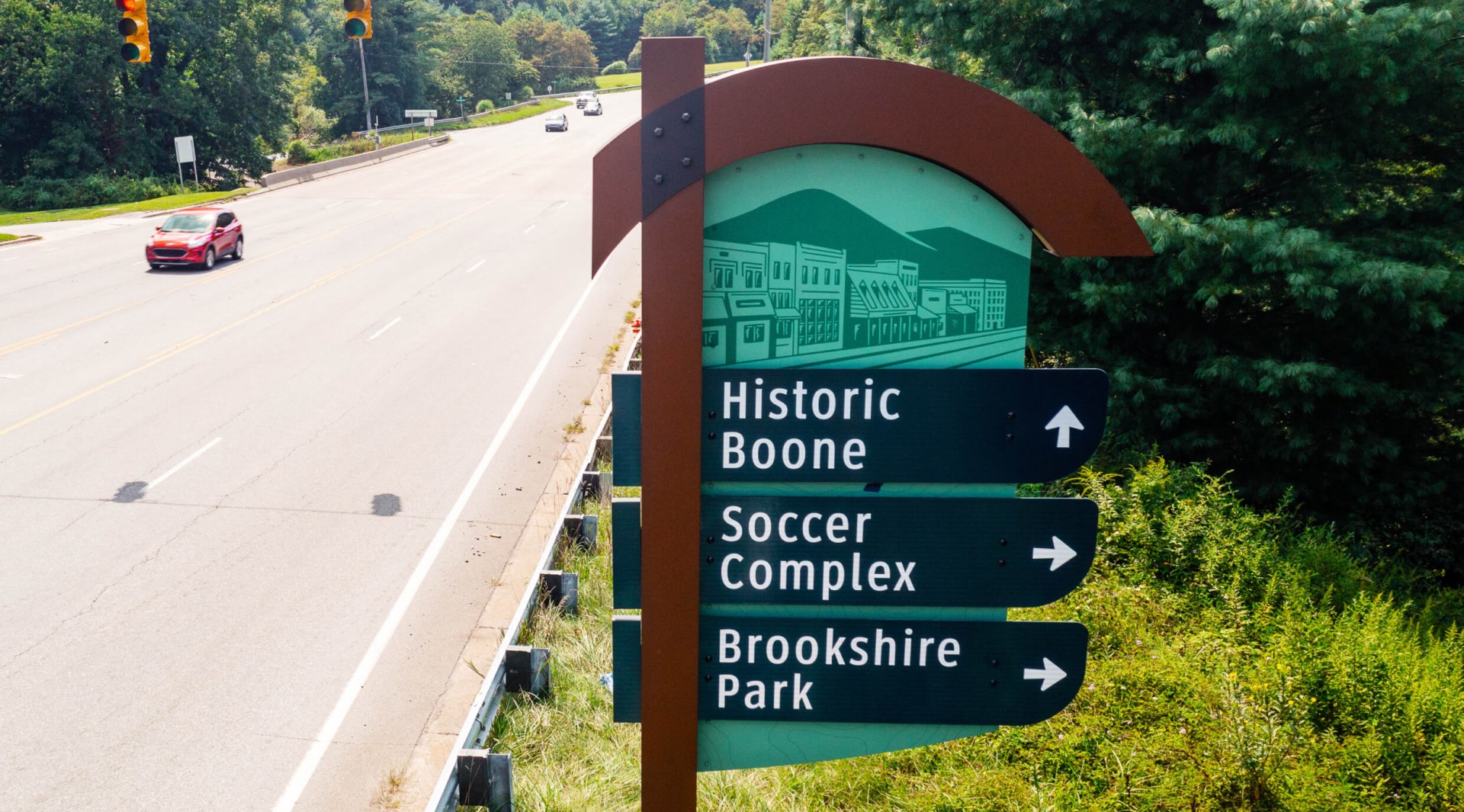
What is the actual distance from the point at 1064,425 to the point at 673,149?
4.62 ft

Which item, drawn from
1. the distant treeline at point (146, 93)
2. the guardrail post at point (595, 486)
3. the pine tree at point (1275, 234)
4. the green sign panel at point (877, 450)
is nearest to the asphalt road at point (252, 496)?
the guardrail post at point (595, 486)

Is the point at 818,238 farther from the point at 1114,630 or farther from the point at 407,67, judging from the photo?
the point at 407,67

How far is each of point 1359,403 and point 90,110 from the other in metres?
55.9

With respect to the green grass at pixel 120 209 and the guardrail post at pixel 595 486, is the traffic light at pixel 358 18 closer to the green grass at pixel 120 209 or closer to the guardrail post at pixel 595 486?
the guardrail post at pixel 595 486

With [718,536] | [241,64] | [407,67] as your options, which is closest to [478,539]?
[718,536]

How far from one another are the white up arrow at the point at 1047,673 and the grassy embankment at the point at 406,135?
58688mm

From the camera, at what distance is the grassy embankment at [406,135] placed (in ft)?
200

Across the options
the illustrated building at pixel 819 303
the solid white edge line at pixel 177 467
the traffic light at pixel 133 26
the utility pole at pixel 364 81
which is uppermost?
the utility pole at pixel 364 81

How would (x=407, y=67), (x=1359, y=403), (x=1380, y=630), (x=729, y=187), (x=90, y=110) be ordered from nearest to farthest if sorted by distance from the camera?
(x=729, y=187), (x=1380, y=630), (x=1359, y=403), (x=90, y=110), (x=407, y=67)

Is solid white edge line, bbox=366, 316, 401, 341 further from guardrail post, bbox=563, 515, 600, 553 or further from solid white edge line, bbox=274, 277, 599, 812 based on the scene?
guardrail post, bbox=563, 515, 600, 553

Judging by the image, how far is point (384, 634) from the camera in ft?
33.2

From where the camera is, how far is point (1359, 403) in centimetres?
1194

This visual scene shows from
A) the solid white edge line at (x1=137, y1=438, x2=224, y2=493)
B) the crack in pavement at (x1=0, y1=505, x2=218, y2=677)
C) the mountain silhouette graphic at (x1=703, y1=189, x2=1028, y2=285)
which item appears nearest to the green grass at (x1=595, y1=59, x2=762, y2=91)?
the solid white edge line at (x1=137, y1=438, x2=224, y2=493)

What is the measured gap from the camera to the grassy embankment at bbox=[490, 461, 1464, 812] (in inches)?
223
